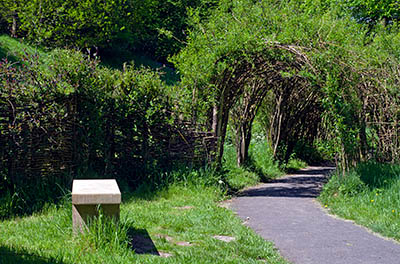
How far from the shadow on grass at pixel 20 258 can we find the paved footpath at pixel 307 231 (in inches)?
104

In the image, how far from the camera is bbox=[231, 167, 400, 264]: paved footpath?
5699 mm

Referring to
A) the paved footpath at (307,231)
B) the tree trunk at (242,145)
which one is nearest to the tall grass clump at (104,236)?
the paved footpath at (307,231)

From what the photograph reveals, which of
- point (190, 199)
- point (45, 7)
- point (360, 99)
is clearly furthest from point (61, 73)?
point (45, 7)

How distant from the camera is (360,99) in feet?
31.8

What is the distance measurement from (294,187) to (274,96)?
434cm

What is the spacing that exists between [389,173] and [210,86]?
3925mm

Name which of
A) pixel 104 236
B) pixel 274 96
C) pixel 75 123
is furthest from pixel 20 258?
pixel 274 96

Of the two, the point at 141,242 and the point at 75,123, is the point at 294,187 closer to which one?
the point at 75,123

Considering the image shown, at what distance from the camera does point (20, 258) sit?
4.87m

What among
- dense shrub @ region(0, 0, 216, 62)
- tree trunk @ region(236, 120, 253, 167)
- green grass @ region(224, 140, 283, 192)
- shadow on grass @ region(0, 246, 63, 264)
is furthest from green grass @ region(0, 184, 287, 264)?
dense shrub @ region(0, 0, 216, 62)

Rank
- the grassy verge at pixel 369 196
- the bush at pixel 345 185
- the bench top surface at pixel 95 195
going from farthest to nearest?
the bush at pixel 345 185 → the grassy verge at pixel 369 196 → the bench top surface at pixel 95 195

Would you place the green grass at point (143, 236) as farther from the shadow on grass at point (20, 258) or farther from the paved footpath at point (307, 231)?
the paved footpath at point (307, 231)

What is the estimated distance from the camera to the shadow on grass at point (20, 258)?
186 inches

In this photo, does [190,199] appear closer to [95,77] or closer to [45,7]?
[95,77]
